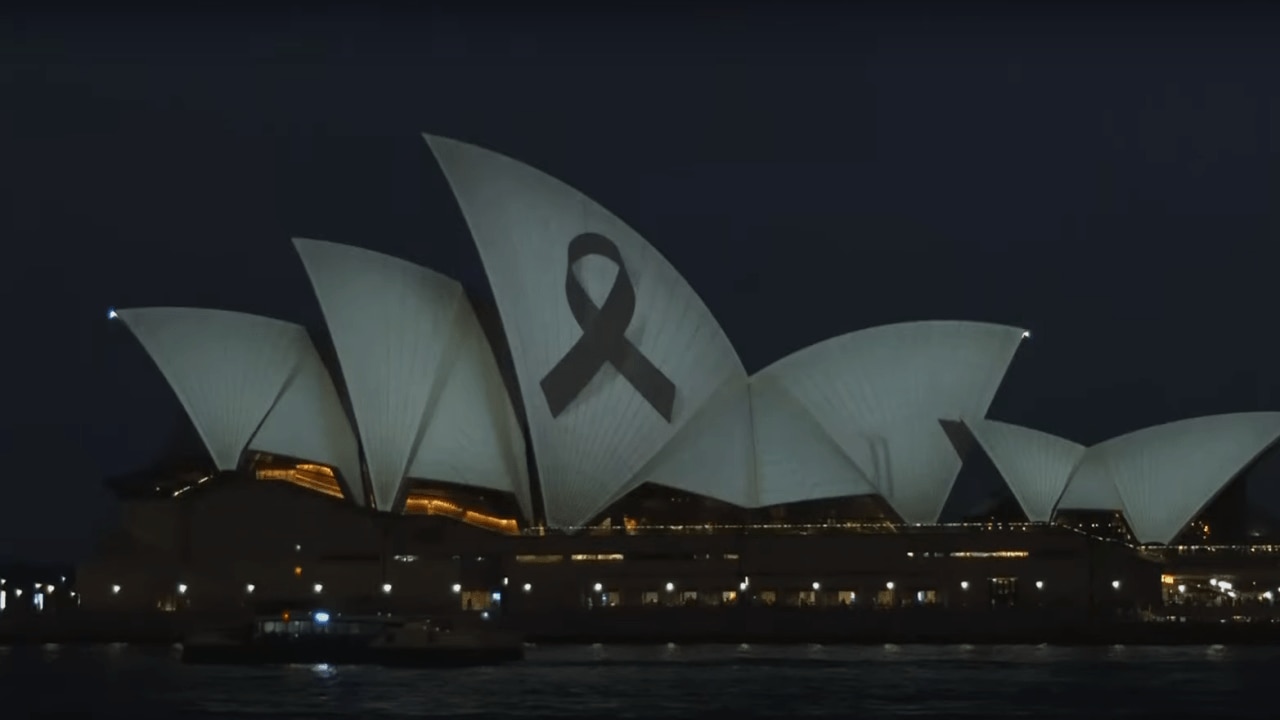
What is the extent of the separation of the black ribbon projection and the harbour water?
9.28 metres

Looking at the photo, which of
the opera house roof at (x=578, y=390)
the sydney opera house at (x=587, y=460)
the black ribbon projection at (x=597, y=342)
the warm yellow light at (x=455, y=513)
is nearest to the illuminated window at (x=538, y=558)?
the sydney opera house at (x=587, y=460)

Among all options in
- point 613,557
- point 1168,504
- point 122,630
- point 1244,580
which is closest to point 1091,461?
point 1168,504

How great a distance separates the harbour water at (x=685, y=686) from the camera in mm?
45812

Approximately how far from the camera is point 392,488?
2857 inches

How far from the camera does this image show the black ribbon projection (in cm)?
6969

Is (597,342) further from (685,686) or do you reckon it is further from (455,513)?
(685,686)

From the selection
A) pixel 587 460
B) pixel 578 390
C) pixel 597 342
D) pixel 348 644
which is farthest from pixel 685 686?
pixel 587 460

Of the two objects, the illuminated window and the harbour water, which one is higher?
the illuminated window

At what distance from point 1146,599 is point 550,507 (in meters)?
20.1

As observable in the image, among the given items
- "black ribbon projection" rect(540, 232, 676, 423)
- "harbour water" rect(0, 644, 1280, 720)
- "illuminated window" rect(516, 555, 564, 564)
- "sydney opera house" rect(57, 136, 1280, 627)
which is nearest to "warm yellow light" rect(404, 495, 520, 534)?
"sydney opera house" rect(57, 136, 1280, 627)

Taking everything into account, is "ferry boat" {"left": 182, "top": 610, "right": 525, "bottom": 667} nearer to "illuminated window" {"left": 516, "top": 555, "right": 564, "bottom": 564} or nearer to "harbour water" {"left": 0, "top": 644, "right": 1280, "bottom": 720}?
"harbour water" {"left": 0, "top": 644, "right": 1280, "bottom": 720}

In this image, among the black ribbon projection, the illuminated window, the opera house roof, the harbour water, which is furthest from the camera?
the illuminated window

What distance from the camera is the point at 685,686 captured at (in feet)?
168

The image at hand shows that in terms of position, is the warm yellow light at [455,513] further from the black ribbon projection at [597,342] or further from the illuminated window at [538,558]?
the black ribbon projection at [597,342]
